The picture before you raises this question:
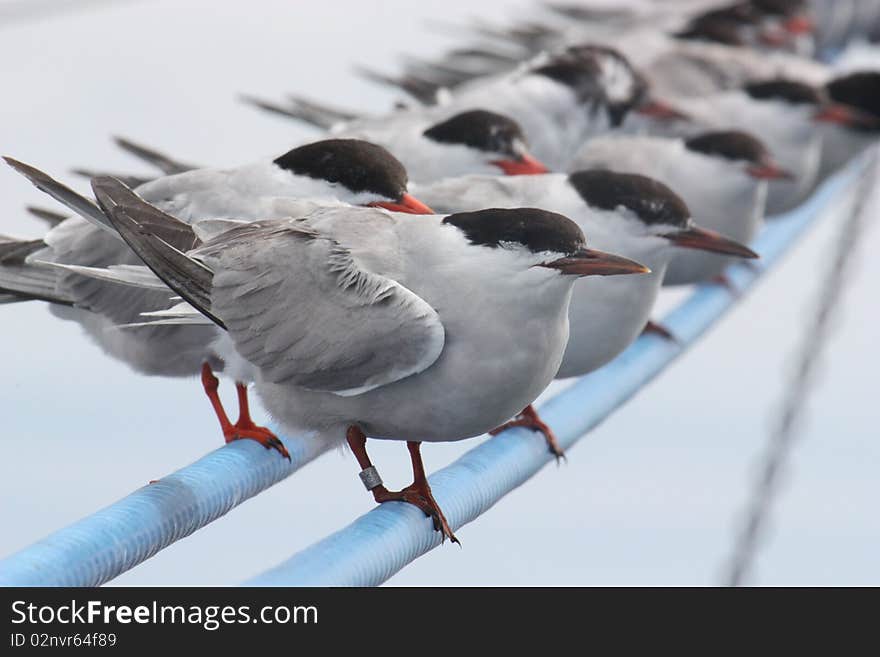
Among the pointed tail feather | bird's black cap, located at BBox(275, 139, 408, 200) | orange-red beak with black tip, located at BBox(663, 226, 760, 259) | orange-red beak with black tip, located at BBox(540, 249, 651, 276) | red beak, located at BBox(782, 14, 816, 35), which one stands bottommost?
red beak, located at BBox(782, 14, 816, 35)

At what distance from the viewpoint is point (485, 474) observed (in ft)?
6.55

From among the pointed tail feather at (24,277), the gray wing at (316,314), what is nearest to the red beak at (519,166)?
the pointed tail feather at (24,277)

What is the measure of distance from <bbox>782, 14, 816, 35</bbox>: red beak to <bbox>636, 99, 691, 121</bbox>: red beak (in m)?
1.97

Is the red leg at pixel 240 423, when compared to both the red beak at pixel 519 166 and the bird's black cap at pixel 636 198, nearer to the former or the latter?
the bird's black cap at pixel 636 198

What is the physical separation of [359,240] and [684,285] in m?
1.44

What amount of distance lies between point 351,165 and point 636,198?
40 centimetres

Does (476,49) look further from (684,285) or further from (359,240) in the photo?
(359,240)

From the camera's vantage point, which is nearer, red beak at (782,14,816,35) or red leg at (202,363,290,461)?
red leg at (202,363,290,461)

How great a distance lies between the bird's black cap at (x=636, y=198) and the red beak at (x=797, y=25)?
363cm

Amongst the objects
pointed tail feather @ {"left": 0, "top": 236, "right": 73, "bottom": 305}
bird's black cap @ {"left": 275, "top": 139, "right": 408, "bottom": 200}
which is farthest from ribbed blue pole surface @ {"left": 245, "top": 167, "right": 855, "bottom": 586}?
pointed tail feather @ {"left": 0, "top": 236, "right": 73, "bottom": 305}

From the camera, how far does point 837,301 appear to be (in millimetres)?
3914

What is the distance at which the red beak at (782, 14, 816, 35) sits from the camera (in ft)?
18.9

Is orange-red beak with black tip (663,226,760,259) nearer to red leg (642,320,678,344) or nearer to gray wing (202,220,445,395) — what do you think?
red leg (642,320,678,344)

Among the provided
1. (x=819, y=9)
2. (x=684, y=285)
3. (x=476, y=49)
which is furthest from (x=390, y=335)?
(x=819, y=9)
